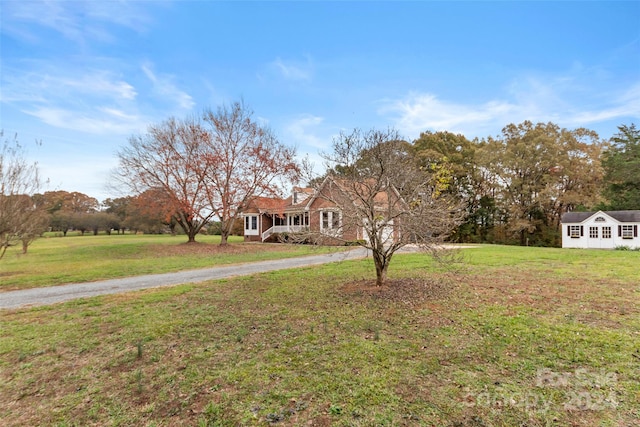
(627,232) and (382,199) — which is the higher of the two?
(382,199)

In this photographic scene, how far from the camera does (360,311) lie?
19.2 feet

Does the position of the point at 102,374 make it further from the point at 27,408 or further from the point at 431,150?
the point at 431,150

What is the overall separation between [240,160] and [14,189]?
1257 cm

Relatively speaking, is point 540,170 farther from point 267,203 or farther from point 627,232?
point 267,203

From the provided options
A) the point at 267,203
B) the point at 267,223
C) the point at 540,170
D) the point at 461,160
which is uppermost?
the point at 461,160

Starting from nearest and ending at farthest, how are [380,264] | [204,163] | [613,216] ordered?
[380,264] → [204,163] → [613,216]

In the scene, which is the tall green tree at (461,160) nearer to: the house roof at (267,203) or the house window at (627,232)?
the house window at (627,232)

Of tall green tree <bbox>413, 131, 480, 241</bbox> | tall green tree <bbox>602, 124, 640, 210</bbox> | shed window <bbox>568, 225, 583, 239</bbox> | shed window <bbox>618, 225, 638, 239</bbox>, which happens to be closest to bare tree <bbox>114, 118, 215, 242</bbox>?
tall green tree <bbox>413, 131, 480, 241</bbox>

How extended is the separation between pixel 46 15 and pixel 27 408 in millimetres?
8904

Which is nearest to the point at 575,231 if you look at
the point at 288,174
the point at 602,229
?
the point at 602,229

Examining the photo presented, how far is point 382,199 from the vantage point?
7.25 m

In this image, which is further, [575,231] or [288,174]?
[575,231]

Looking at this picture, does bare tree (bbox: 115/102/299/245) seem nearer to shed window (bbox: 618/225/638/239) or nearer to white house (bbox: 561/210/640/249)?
white house (bbox: 561/210/640/249)

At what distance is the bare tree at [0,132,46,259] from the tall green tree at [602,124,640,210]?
37969 mm
